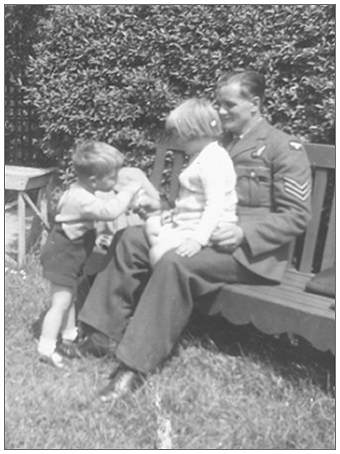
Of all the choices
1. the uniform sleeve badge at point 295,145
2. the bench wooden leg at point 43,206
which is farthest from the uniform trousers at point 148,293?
the bench wooden leg at point 43,206

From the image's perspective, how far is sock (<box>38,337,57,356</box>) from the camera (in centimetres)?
344

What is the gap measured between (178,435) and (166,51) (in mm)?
2554

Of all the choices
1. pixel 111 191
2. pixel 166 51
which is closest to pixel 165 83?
pixel 166 51

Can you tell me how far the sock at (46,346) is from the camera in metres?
3.44

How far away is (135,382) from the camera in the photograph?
10.1ft

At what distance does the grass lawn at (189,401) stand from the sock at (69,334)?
165 mm

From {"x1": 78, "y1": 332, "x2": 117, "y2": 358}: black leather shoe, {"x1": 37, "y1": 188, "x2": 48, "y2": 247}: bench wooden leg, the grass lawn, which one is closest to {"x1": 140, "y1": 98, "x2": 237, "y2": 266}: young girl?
{"x1": 78, "y1": 332, "x2": 117, "y2": 358}: black leather shoe

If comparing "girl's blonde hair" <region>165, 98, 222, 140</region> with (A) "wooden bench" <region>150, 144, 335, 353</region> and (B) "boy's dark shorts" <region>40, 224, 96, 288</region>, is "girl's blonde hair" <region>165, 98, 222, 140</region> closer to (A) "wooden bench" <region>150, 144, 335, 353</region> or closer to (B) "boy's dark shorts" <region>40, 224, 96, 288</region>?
(A) "wooden bench" <region>150, 144, 335, 353</region>

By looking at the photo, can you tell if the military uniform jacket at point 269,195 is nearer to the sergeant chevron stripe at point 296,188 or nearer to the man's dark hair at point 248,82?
the sergeant chevron stripe at point 296,188

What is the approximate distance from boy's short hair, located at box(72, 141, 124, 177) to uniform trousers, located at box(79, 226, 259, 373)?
35 cm

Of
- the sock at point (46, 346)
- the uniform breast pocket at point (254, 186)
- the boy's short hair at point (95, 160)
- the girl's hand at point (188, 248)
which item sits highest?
the boy's short hair at point (95, 160)

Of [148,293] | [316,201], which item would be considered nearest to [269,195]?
[316,201]

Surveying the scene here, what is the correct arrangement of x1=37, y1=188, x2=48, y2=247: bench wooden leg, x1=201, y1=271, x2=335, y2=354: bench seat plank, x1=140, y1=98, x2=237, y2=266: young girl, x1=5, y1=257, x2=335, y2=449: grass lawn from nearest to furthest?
x1=5, y1=257, x2=335, y2=449: grass lawn
x1=201, y1=271, x2=335, y2=354: bench seat plank
x1=140, y1=98, x2=237, y2=266: young girl
x1=37, y1=188, x2=48, y2=247: bench wooden leg

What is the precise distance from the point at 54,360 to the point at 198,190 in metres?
1.11
